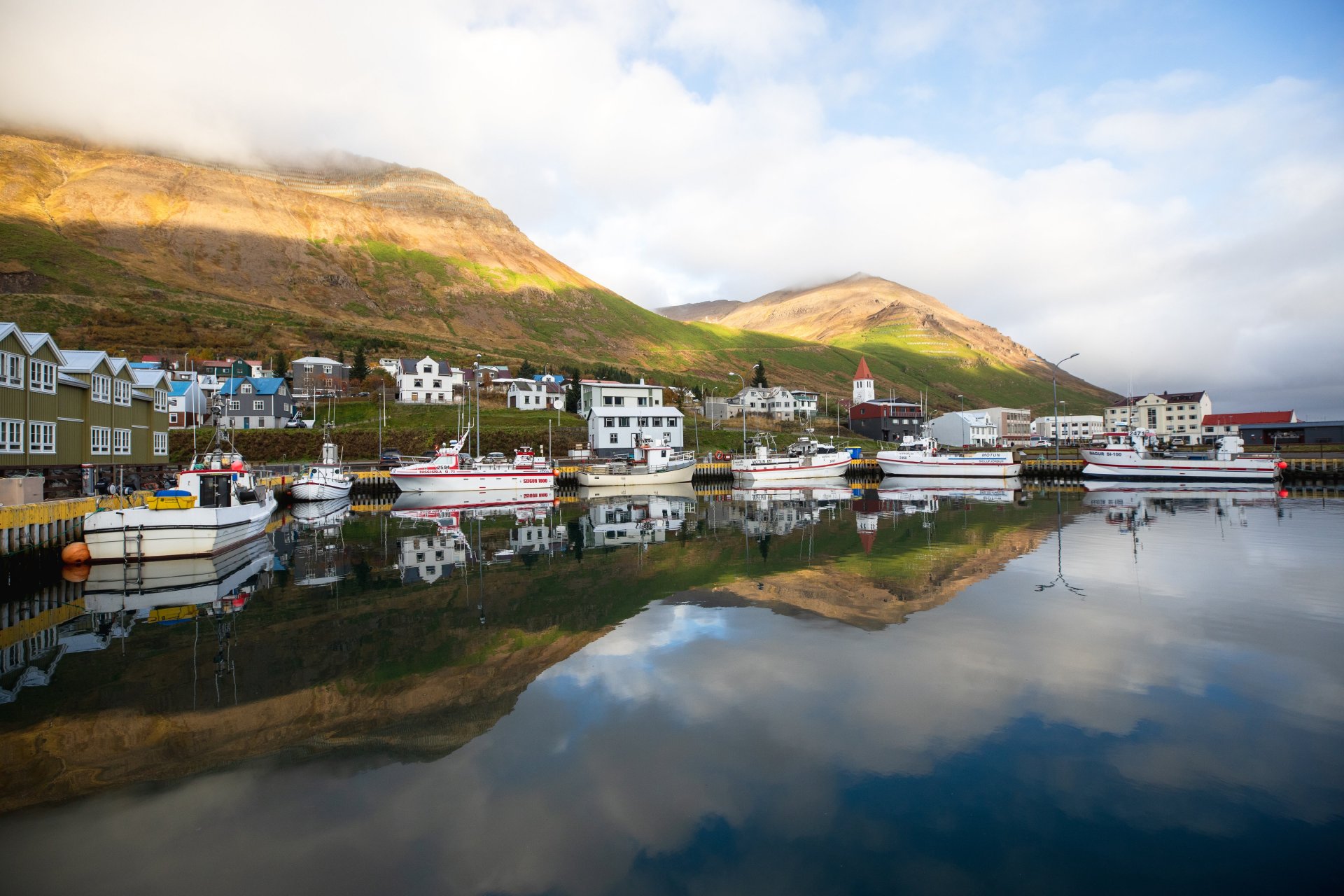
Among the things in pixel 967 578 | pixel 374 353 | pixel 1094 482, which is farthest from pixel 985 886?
pixel 374 353

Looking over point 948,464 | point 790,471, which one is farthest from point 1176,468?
point 790,471

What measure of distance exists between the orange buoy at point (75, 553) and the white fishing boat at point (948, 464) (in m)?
61.9

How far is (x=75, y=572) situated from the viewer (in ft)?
71.1

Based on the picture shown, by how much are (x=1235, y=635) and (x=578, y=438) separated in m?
67.3

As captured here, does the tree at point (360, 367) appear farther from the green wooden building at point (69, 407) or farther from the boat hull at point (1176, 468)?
the boat hull at point (1176, 468)

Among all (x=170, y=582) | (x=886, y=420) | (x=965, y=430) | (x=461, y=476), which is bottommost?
(x=170, y=582)

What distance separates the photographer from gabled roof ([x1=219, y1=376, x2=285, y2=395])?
7462 centimetres

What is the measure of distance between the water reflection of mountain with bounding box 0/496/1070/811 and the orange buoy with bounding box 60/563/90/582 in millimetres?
6061

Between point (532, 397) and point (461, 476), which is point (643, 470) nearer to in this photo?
point (461, 476)

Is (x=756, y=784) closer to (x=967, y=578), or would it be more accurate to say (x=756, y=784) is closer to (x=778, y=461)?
(x=967, y=578)

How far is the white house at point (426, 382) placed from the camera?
309ft

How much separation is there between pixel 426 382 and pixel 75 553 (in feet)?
251

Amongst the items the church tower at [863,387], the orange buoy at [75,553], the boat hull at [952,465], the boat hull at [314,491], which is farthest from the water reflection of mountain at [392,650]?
the church tower at [863,387]

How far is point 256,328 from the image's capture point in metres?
118
